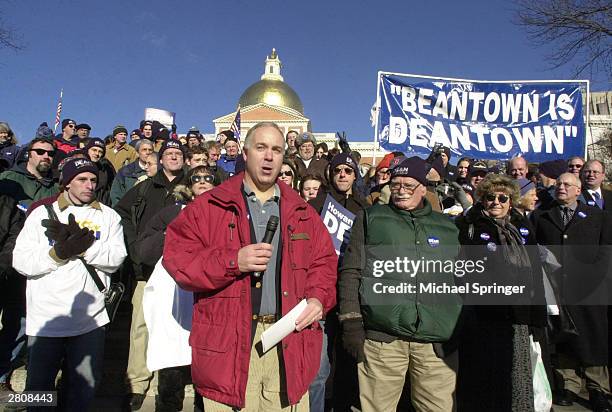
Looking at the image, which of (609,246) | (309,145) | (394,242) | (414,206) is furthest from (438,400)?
(309,145)

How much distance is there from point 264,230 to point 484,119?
24.7ft

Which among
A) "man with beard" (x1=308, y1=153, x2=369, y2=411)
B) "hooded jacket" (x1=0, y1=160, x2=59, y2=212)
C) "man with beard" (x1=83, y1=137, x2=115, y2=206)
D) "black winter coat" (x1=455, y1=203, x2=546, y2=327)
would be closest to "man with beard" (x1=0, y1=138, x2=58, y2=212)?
"hooded jacket" (x1=0, y1=160, x2=59, y2=212)

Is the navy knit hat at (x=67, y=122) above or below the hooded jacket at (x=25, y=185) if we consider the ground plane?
above

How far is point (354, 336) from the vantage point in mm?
2904

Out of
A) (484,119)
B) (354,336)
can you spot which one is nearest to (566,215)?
(354,336)

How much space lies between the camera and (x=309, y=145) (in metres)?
7.99

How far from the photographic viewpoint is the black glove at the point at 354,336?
290 cm

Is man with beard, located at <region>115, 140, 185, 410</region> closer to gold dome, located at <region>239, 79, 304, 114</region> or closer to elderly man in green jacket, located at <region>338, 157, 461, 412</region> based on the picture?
elderly man in green jacket, located at <region>338, 157, 461, 412</region>

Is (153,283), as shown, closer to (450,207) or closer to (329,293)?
(329,293)

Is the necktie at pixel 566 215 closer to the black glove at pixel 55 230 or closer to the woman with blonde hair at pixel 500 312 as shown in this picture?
the woman with blonde hair at pixel 500 312

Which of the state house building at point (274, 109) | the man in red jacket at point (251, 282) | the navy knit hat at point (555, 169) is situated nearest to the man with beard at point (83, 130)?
the man in red jacket at point (251, 282)

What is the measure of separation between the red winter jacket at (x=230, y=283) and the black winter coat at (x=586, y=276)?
3.18 m

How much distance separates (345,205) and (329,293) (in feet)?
6.24

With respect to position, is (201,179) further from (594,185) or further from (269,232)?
(594,185)
